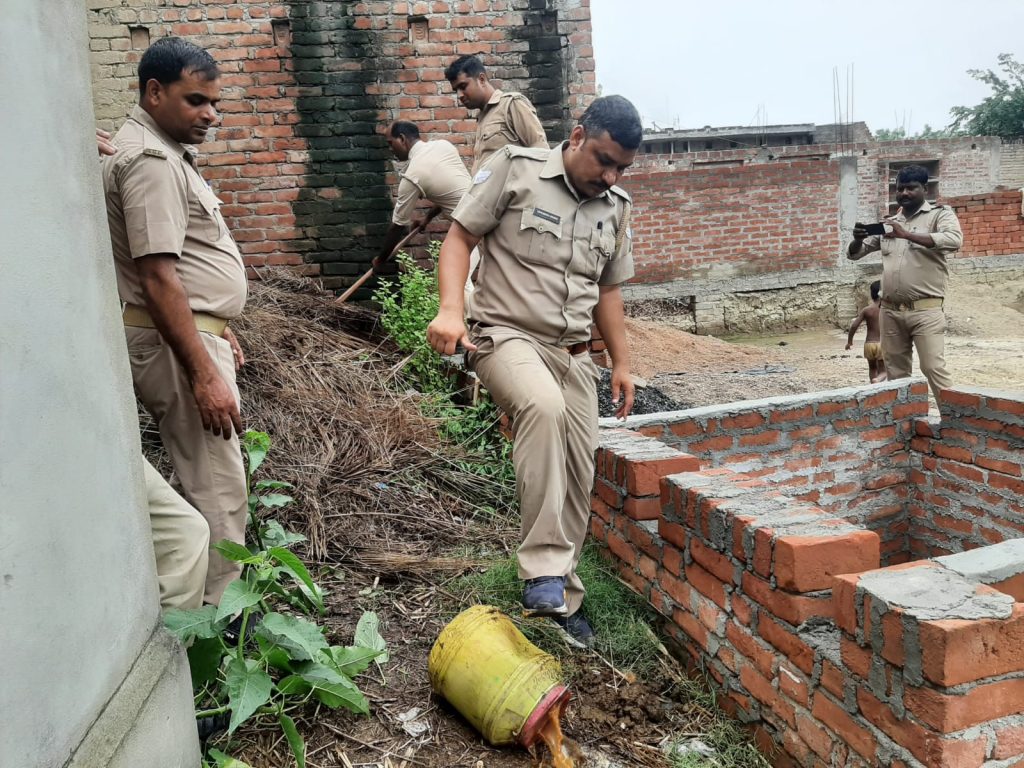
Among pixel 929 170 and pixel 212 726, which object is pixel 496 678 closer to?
pixel 212 726

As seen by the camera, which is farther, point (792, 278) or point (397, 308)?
point (792, 278)

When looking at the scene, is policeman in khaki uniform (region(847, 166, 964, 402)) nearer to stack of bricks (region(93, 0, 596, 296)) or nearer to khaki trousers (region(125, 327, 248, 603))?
Result: stack of bricks (region(93, 0, 596, 296))

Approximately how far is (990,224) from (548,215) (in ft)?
46.2

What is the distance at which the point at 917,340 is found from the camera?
18.4 feet

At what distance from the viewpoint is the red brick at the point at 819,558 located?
181cm

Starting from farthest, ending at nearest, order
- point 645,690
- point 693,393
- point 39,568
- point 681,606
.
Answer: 1. point 693,393
2. point 681,606
3. point 645,690
4. point 39,568

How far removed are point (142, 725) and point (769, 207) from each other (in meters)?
12.6

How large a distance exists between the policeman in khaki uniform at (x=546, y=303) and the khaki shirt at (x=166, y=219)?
65 cm

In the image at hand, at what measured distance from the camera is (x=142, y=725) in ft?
4.47

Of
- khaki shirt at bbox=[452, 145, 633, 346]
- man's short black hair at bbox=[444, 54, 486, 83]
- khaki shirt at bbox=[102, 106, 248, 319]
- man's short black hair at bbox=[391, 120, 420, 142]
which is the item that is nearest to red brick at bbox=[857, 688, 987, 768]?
khaki shirt at bbox=[452, 145, 633, 346]

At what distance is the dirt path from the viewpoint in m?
7.73

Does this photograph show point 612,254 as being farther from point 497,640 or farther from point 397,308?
point 397,308

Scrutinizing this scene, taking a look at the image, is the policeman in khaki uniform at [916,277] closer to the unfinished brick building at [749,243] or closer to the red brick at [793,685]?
the red brick at [793,685]

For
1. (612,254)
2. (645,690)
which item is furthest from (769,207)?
(645,690)
